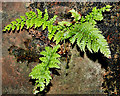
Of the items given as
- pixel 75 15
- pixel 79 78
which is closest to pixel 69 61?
pixel 79 78

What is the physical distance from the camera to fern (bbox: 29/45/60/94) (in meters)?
3.21

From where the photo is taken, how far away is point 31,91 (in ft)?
13.0

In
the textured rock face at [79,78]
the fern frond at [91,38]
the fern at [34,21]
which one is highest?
the fern at [34,21]

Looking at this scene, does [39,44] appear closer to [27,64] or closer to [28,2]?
[27,64]

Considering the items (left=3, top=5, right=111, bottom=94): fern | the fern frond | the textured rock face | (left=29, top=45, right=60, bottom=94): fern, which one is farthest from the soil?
the fern frond

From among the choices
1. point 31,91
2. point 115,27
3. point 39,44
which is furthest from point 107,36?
point 31,91

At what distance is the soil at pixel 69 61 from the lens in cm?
347

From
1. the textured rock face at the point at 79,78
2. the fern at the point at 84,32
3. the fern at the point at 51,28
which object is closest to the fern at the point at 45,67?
the fern at the point at 51,28

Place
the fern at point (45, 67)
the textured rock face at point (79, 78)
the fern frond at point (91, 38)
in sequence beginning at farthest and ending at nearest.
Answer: the textured rock face at point (79, 78) → the fern at point (45, 67) → the fern frond at point (91, 38)

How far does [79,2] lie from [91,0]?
0.29 m

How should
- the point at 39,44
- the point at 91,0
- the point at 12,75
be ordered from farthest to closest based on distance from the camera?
the point at 12,75
the point at 39,44
the point at 91,0

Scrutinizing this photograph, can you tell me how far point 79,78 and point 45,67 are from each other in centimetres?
102

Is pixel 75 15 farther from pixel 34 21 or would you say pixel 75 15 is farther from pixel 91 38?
pixel 34 21

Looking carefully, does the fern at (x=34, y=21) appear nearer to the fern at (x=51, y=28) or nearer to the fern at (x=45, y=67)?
the fern at (x=51, y=28)
